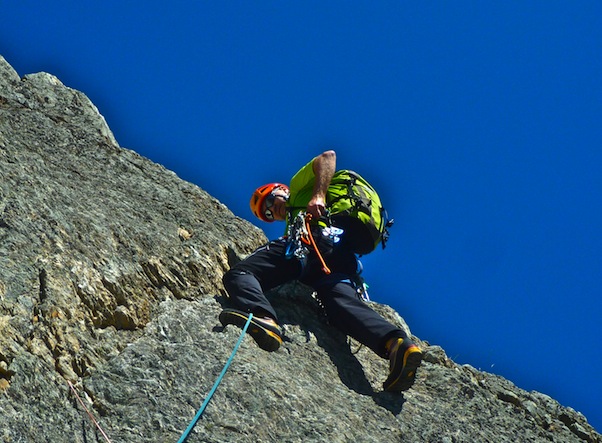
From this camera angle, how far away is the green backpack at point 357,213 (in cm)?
903

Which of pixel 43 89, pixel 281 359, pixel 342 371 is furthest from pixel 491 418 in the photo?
pixel 43 89

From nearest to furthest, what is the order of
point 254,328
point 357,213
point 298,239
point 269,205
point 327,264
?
point 254,328 → point 298,239 → point 327,264 → point 357,213 → point 269,205

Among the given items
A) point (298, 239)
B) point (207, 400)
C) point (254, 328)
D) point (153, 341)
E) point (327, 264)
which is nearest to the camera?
point (207, 400)

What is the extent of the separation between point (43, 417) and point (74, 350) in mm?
848

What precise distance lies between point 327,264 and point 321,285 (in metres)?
0.25

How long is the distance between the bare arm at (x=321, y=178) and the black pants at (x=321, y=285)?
0.32m

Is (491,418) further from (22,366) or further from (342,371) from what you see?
(22,366)

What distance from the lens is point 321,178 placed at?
8.91 meters

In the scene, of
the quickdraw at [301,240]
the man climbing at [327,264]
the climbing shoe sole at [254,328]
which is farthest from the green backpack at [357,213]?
the climbing shoe sole at [254,328]

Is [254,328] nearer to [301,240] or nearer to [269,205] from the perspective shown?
[301,240]

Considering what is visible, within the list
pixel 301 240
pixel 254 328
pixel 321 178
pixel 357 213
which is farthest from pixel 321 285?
pixel 254 328

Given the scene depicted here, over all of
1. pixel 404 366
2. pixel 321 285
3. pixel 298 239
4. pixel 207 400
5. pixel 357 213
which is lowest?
pixel 207 400

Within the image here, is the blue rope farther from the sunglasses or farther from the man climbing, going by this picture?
the sunglasses

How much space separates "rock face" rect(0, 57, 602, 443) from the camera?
627cm
